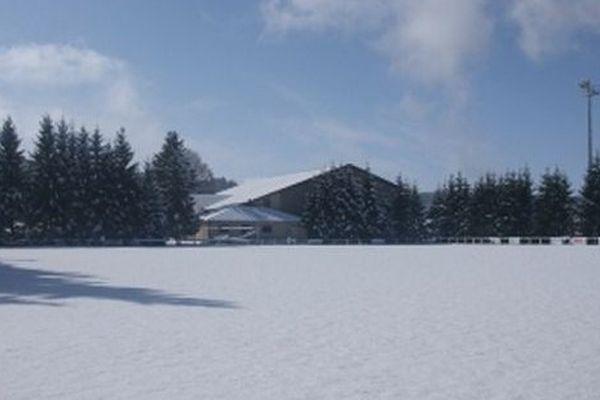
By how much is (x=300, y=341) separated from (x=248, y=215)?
67.0 meters

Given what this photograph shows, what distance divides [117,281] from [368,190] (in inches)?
2198

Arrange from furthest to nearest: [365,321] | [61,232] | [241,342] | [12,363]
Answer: [61,232], [365,321], [241,342], [12,363]

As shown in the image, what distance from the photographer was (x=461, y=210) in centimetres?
7688

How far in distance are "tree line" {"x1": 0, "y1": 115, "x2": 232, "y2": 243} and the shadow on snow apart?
126ft

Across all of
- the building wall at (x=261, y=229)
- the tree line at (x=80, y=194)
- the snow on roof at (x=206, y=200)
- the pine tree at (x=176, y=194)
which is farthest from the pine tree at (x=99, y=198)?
the snow on roof at (x=206, y=200)

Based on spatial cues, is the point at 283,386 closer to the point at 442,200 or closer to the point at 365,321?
the point at 365,321

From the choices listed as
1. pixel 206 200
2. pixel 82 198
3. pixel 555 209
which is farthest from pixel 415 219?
pixel 82 198

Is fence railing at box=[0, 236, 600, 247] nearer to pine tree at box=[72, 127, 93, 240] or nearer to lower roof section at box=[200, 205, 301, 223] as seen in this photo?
pine tree at box=[72, 127, 93, 240]

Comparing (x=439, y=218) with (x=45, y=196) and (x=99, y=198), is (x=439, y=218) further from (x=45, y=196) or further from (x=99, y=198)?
(x=45, y=196)

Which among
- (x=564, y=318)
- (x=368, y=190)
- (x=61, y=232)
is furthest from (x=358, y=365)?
(x=368, y=190)

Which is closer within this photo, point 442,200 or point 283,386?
point 283,386

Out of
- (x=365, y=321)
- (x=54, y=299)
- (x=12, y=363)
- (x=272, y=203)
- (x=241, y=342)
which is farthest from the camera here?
(x=272, y=203)

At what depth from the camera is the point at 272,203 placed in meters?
84.4

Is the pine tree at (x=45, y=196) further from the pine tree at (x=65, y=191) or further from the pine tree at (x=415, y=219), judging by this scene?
the pine tree at (x=415, y=219)
